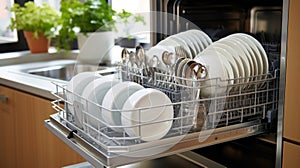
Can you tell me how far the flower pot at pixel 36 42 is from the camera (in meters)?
2.35

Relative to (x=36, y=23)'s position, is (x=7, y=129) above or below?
below

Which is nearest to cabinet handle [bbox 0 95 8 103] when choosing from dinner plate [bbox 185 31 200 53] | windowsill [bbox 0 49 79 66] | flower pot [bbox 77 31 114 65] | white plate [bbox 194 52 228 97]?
windowsill [bbox 0 49 79 66]

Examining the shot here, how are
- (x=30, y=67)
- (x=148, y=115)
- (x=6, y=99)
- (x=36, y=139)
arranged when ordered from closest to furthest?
(x=148, y=115) → (x=36, y=139) → (x=6, y=99) → (x=30, y=67)

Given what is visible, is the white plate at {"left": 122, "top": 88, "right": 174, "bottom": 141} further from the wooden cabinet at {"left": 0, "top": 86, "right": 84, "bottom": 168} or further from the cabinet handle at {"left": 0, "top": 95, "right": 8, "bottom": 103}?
the cabinet handle at {"left": 0, "top": 95, "right": 8, "bottom": 103}

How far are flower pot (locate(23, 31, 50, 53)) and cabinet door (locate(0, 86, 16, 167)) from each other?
0.54 meters

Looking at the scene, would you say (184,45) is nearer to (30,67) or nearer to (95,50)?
(95,50)

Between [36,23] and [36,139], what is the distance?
2.84 ft

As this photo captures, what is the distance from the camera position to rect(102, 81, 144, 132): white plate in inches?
29.2

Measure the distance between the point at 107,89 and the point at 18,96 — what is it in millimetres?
1065

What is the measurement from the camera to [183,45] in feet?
3.21

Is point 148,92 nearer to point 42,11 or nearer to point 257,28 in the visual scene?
point 257,28

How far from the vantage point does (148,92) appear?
0.72 meters

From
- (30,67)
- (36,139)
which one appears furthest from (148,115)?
(30,67)

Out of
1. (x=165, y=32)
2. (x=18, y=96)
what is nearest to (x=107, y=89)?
(x=165, y=32)
